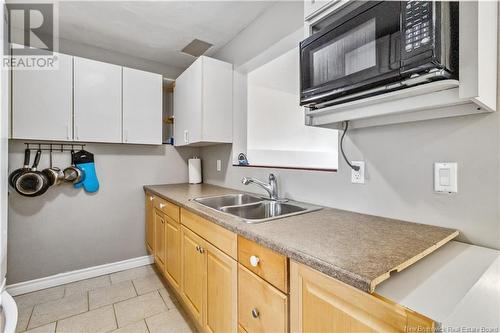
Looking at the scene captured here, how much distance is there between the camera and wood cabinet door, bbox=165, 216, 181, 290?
1.80 meters

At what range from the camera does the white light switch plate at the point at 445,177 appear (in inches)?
38.0

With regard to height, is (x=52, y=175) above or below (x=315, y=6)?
below

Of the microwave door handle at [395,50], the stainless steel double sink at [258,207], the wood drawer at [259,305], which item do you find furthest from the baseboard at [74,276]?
the microwave door handle at [395,50]

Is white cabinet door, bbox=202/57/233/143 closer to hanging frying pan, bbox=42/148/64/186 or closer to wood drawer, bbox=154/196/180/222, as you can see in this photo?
wood drawer, bbox=154/196/180/222

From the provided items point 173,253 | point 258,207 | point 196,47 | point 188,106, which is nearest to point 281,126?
point 258,207

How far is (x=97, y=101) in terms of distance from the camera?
7.44 feet

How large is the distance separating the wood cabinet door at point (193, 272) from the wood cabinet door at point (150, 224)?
2.98ft

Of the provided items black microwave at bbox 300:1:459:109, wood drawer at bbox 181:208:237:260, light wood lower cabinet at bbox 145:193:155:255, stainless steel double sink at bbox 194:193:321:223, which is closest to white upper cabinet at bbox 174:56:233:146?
stainless steel double sink at bbox 194:193:321:223

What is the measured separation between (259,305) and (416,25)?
112 centimetres

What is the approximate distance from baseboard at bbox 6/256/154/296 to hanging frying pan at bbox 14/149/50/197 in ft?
2.64

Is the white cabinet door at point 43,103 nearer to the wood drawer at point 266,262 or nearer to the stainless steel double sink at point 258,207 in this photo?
the stainless steel double sink at point 258,207

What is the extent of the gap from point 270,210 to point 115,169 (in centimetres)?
181

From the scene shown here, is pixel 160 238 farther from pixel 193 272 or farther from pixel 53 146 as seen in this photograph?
pixel 53 146

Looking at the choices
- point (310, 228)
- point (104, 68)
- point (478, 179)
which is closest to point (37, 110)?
point (104, 68)
